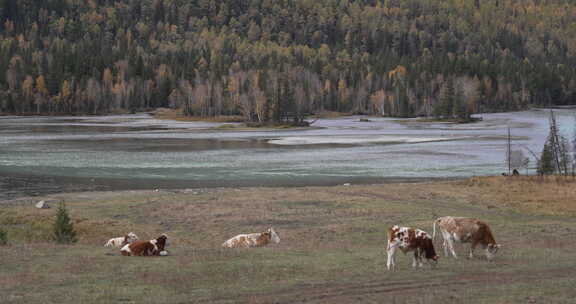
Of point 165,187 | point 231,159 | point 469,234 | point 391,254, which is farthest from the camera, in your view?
point 231,159

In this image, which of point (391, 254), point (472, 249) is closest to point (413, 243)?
point (391, 254)

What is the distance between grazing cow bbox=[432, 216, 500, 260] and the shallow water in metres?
29.8

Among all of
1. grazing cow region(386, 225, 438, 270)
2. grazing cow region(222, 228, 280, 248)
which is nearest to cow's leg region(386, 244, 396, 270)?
grazing cow region(386, 225, 438, 270)

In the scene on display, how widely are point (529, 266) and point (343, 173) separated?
3871cm

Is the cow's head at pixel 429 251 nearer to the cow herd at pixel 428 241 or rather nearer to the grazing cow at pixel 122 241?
the cow herd at pixel 428 241

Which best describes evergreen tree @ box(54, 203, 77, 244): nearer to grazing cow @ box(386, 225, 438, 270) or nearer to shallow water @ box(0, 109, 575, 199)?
grazing cow @ box(386, 225, 438, 270)

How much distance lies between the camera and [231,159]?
72.1 metres

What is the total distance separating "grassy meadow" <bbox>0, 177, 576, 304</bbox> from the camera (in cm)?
1708

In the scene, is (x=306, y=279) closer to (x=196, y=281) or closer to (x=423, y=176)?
(x=196, y=281)

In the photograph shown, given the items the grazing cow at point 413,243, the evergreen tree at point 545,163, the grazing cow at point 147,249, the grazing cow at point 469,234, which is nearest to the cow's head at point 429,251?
the grazing cow at point 413,243

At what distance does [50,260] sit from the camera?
2064 centimetres

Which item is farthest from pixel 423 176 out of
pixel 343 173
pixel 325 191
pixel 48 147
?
pixel 48 147

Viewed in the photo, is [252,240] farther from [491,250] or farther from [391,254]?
[491,250]

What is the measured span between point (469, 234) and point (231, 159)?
168ft
